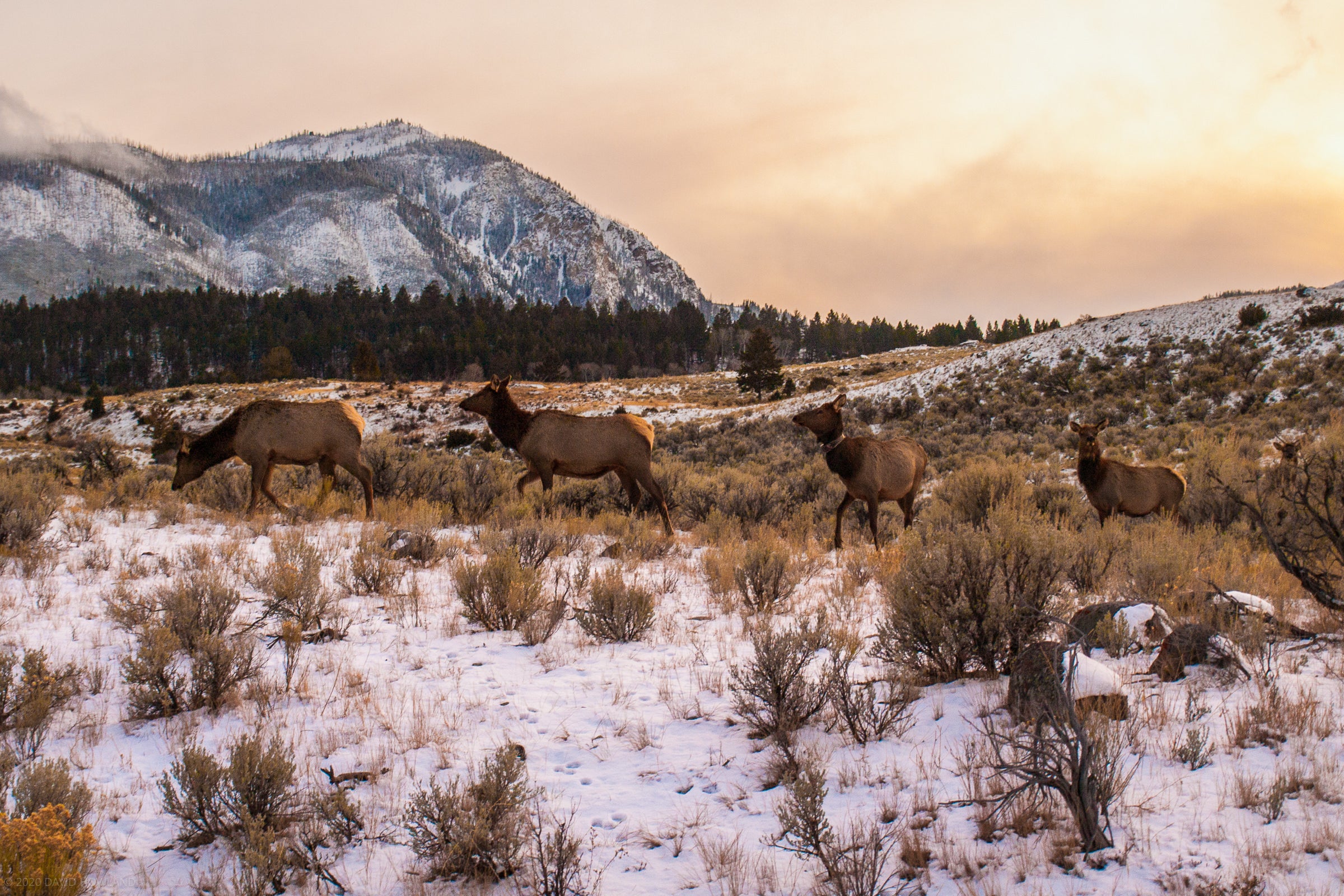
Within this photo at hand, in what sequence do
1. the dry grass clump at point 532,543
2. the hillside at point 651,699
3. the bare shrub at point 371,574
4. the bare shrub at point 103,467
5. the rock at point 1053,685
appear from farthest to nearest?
1. the bare shrub at point 103,467
2. the dry grass clump at point 532,543
3. the bare shrub at point 371,574
4. the rock at point 1053,685
5. the hillside at point 651,699

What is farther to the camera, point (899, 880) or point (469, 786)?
point (469, 786)

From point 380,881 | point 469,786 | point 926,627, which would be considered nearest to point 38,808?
point 380,881

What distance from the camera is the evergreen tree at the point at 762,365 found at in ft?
193

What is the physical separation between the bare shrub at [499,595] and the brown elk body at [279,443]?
491cm

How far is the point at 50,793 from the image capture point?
8.45 ft

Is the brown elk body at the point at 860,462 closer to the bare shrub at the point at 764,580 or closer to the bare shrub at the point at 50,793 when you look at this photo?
the bare shrub at the point at 764,580

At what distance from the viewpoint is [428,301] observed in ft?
383

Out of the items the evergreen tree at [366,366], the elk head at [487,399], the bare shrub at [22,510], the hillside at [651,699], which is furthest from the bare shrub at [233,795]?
the evergreen tree at [366,366]

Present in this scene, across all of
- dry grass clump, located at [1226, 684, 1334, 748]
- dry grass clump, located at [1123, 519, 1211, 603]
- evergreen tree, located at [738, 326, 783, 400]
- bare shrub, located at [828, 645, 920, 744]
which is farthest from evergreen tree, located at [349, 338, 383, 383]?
dry grass clump, located at [1226, 684, 1334, 748]

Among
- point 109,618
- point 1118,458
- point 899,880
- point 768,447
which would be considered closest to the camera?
point 899,880

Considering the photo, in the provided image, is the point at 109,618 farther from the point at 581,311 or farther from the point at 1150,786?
the point at 581,311

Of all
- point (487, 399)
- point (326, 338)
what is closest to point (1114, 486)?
point (487, 399)

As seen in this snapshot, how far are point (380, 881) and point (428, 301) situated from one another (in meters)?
124

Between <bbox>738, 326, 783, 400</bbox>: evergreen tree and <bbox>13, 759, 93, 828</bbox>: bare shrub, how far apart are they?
56384mm
